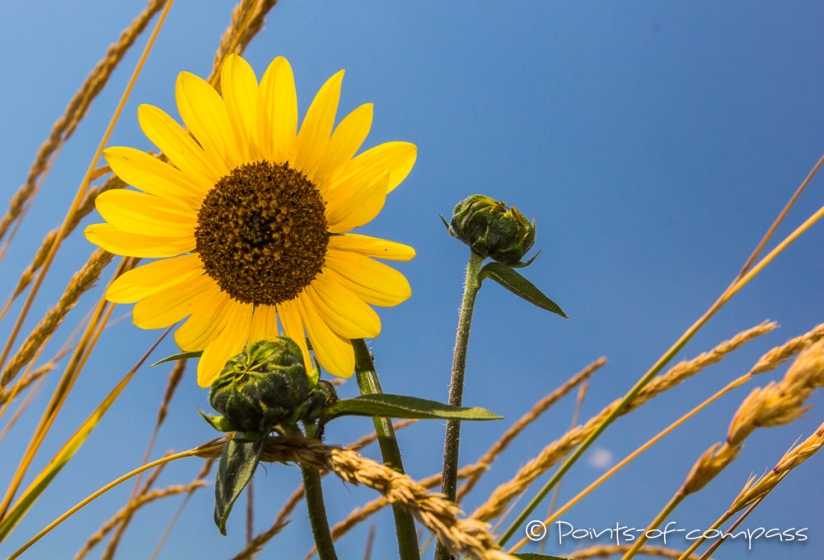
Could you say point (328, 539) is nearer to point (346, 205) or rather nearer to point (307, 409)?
point (307, 409)

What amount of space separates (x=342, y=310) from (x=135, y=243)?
629 mm

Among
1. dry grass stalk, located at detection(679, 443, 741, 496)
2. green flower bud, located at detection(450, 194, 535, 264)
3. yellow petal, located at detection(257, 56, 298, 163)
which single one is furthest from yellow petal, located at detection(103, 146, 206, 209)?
dry grass stalk, located at detection(679, 443, 741, 496)

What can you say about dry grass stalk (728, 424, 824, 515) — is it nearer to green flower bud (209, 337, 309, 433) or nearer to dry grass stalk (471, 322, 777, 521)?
dry grass stalk (471, 322, 777, 521)

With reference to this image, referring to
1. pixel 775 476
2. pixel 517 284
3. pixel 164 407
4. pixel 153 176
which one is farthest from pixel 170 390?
pixel 775 476

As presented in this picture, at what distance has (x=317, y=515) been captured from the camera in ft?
4.85

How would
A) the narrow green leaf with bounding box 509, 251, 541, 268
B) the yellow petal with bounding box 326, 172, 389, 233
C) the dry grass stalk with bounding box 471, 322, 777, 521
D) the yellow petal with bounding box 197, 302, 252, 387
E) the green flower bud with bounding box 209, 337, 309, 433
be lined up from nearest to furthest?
the green flower bud with bounding box 209, 337, 309, 433, the dry grass stalk with bounding box 471, 322, 777, 521, the yellow petal with bounding box 326, 172, 389, 233, the yellow petal with bounding box 197, 302, 252, 387, the narrow green leaf with bounding box 509, 251, 541, 268

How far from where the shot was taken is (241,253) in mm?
1834

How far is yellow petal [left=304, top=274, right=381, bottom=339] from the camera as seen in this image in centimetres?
175

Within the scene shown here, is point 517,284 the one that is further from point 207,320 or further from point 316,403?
point 207,320

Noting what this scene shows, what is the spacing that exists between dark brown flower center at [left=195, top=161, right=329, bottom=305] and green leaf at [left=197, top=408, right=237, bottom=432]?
461mm

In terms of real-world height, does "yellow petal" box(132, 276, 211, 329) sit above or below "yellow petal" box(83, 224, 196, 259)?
below

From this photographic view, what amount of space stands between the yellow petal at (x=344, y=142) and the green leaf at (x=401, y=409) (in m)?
0.72

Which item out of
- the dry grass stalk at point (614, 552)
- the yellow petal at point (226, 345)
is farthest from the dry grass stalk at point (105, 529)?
the dry grass stalk at point (614, 552)

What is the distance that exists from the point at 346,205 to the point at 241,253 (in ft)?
1.07
